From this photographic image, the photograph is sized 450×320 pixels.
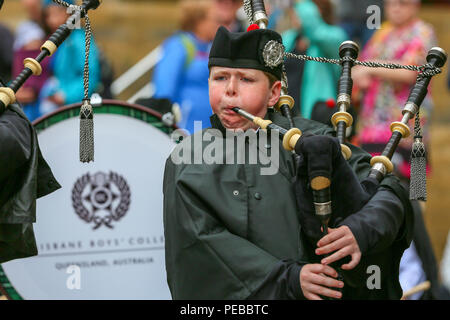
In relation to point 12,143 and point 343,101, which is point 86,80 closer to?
point 12,143

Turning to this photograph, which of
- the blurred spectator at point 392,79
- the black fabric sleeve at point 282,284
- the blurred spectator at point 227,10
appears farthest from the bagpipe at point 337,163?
the blurred spectator at point 227,10

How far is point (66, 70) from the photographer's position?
6.04 m

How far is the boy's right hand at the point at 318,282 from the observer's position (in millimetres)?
3178

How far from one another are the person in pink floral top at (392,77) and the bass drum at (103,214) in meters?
1.85

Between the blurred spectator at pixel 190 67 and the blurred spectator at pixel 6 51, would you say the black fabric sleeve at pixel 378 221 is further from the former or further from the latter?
the blurred spectator at pixel 6 51

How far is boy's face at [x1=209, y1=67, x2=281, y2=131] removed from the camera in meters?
3.54

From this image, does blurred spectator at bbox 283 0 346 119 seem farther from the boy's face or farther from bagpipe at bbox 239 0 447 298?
the boy's face

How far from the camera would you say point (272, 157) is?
3.57 m

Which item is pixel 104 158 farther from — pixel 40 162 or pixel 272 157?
pixel 272 157

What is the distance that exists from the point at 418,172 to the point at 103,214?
169 cm

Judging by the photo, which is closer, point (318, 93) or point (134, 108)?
point (134, 108)

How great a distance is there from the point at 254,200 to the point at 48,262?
59.4 inches

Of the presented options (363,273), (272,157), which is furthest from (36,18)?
(363,273)

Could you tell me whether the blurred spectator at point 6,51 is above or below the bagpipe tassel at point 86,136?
above
